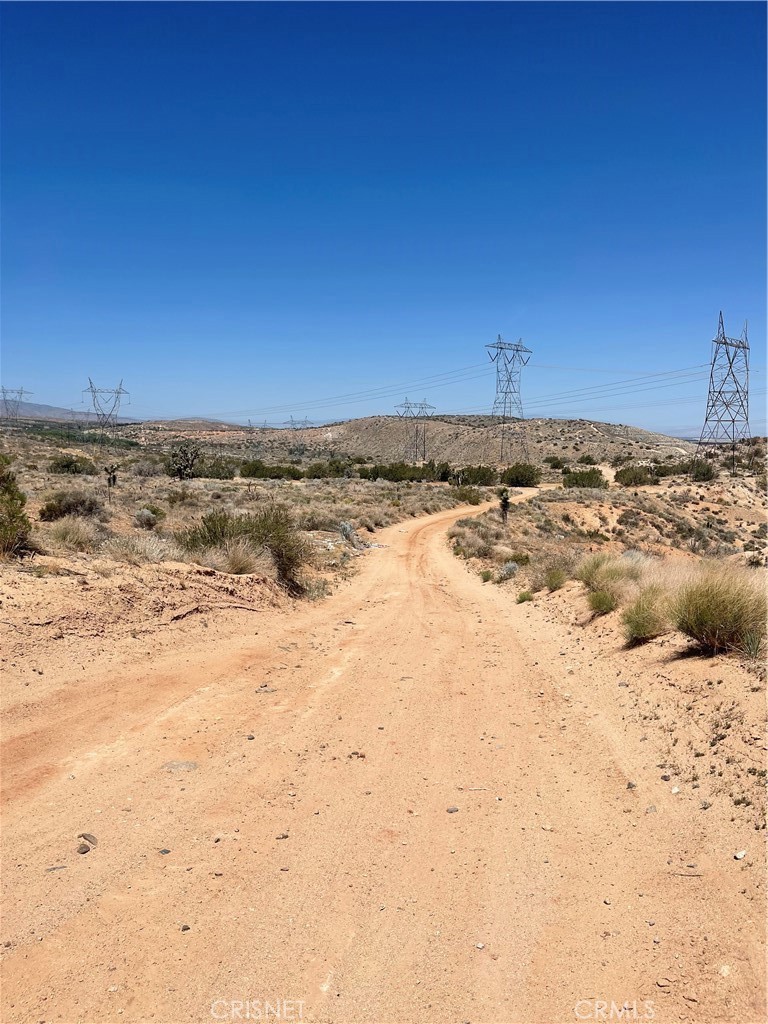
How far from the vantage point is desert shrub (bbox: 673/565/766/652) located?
8125 mm

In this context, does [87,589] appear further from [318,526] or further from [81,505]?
[318,526]

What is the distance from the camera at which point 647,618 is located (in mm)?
9867

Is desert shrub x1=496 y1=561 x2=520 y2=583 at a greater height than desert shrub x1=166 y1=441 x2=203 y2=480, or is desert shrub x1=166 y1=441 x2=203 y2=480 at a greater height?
desert shrub x1=166 y1=441 x2=203 y2=480

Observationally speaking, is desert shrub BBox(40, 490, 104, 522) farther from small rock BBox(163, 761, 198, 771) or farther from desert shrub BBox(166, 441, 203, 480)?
desert shrub BBox(166, 441, 203, 480)

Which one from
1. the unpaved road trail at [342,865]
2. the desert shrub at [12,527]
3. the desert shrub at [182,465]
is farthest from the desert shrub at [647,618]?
the desert shrub at [182,465]

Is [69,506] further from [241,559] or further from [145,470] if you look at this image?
[145,470]

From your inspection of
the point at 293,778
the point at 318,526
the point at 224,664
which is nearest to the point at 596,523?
the point at 318,526

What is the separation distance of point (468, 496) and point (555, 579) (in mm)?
32576

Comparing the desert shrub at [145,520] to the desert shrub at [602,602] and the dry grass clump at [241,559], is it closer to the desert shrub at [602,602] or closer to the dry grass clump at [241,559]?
the dry grass clump at [241,559]

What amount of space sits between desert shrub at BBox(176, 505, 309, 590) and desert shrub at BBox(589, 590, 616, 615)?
270 inches

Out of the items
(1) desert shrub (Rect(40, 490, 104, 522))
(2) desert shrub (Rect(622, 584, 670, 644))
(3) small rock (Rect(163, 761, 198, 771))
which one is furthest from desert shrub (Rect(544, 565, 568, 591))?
(1) desert shrub (Rect(40, 490, 104, 522))

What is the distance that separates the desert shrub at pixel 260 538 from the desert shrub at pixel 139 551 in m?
1.10

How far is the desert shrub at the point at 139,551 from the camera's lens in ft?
40.4

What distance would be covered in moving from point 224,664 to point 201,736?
2.42 m
